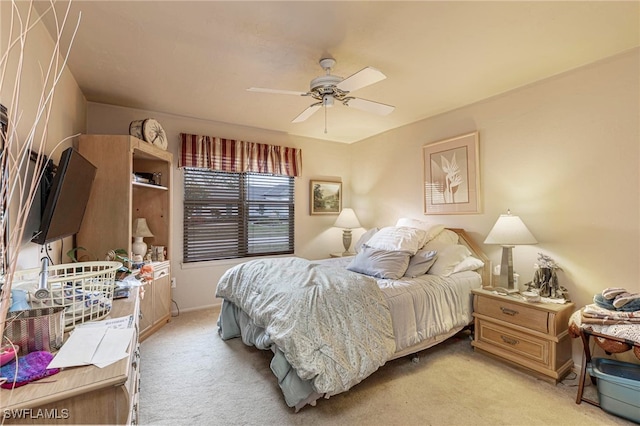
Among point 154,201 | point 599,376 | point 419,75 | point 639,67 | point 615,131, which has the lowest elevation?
point 599,376

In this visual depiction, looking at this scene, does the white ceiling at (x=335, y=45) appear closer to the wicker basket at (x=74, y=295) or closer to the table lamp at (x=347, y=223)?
the wicker basket at (x=74, y=295)

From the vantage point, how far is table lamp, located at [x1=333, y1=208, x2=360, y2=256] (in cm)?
459

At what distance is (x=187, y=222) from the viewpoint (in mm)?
3818

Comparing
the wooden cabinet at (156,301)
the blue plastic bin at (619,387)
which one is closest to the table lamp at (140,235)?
the wooden cabinet at (156,301)

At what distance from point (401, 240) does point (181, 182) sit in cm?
287

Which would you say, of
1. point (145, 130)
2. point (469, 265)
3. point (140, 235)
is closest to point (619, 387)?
point (469, 265)

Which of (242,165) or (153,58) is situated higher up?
(153,58)

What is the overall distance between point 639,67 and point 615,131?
465 mm

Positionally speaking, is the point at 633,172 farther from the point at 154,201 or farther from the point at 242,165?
the point at 154,201

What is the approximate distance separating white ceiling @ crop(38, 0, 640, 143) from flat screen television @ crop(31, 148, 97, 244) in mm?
978

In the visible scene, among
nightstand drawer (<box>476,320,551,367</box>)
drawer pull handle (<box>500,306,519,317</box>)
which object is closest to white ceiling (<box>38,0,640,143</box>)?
drawer pull handle (<box>500,306,519,317</box>)

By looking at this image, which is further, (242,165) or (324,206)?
(324,206)

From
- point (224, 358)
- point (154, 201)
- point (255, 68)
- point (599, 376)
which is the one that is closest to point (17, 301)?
point (224, 358)

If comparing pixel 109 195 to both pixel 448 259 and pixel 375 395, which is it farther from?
pixel 448 259
